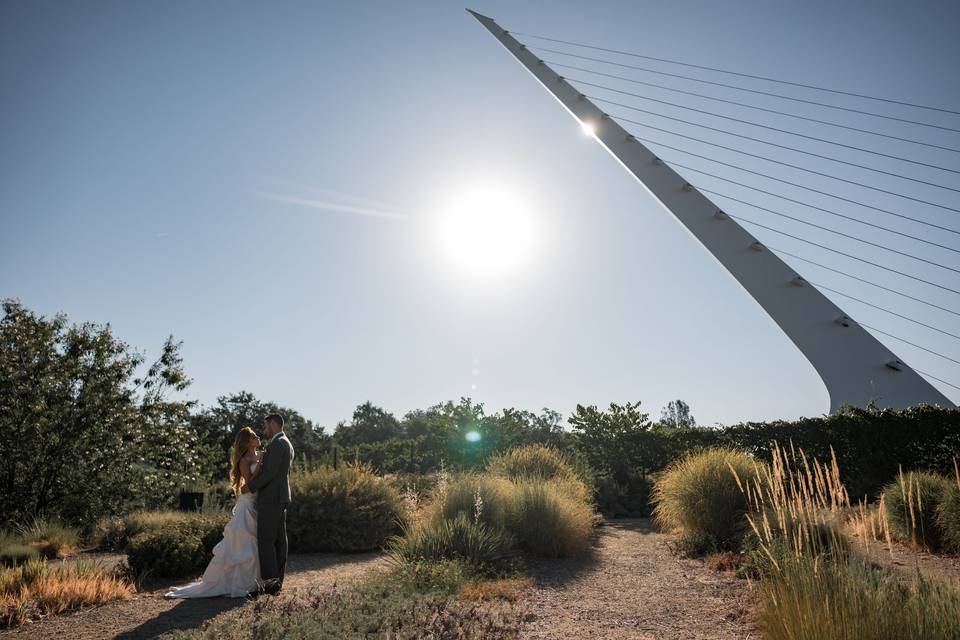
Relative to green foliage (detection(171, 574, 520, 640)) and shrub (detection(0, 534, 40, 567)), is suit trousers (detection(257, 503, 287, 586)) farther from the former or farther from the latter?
shrub (detection(0, 534, 40, 567))

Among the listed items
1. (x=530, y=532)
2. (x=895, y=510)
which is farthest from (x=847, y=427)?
(x=530, y=532)

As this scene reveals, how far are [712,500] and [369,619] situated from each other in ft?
18.8

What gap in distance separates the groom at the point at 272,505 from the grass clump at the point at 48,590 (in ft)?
5.06

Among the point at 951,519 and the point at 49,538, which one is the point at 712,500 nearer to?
the point at 951,519

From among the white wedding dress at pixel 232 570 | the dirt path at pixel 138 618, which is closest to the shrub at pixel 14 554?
A: the dirt path at pixel 138 618

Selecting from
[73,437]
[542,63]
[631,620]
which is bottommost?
[631,620]

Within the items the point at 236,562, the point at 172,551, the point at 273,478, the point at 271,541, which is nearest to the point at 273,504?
the point at 273,478

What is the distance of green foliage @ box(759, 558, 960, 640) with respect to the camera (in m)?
2.90

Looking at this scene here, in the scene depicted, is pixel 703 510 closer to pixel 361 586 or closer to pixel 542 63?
pixel 361 586

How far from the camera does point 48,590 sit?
5621mm

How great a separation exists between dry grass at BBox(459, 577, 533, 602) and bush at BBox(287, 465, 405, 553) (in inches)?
150

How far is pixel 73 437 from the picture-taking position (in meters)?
11.1

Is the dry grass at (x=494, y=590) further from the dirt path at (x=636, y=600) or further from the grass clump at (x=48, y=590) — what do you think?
the grass clump at (x=48, y=590)

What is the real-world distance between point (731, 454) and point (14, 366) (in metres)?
13.5
